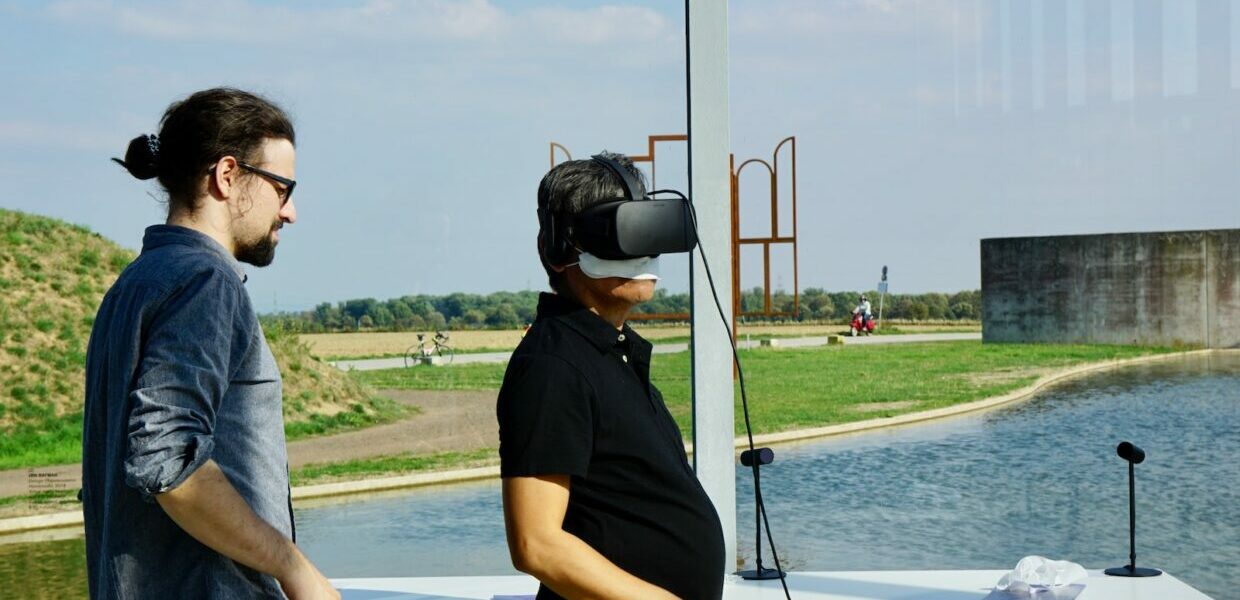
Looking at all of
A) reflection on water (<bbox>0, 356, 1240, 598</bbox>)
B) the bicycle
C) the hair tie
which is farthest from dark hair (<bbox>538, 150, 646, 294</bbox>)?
the bicycle

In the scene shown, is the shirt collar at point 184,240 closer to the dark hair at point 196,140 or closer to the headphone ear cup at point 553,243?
the dark hair at point 196,140

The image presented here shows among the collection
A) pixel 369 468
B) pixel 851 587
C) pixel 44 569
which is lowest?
pixel 369 468

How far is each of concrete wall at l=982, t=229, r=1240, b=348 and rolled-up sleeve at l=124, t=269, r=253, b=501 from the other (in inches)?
942

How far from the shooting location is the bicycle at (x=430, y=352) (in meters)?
14.1

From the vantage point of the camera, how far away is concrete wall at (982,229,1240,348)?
2402 cm

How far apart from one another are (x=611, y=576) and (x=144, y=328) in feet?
1.55

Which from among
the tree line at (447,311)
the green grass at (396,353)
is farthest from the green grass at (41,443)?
the green grass at (396,353)

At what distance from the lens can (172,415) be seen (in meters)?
1.16

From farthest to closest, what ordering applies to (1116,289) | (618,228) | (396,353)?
(1116,289), (396,353), (618,228)

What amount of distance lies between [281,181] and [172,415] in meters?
0.27

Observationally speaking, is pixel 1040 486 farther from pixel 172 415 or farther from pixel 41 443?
pixel 172 415

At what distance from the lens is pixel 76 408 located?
12.3 meters

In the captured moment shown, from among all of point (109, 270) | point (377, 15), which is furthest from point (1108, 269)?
point (109, 270)

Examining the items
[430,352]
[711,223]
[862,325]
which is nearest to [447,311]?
[430,352]
